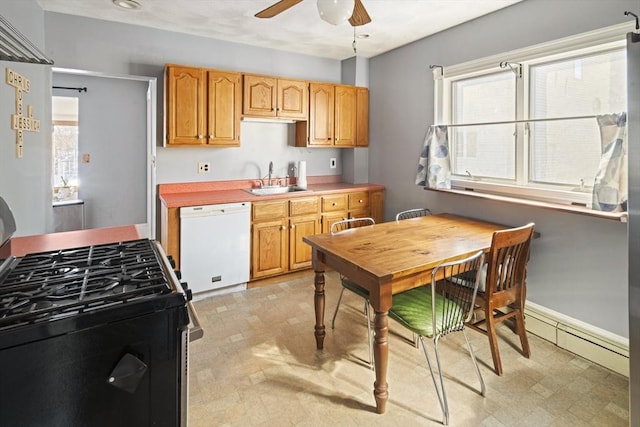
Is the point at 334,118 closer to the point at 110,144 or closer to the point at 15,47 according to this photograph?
the point at 110,144

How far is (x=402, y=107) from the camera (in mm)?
3889

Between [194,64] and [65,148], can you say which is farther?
[65,148]

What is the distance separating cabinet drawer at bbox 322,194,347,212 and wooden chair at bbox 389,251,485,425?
1759mm

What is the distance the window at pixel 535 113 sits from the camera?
2380 millimetres

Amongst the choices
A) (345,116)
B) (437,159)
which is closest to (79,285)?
(437,159)

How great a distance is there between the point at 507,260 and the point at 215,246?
2.33 m

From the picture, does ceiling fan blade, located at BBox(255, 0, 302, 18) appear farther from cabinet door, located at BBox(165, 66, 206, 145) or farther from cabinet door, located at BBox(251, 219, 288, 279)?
cabinet door, located at BBox(251, 219, 288, 279)

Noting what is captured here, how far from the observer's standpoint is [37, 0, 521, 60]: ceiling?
9.21 feet

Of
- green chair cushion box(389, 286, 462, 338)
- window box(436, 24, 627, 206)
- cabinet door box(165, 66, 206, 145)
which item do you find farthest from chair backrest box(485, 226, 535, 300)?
cabinet door box(165, 66, 206, 145)

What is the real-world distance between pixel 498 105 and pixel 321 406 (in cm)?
265

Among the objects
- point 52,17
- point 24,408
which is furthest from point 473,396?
point 52,17

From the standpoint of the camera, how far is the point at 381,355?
1837 millimetres

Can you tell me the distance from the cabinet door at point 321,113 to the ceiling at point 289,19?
17.6 inches

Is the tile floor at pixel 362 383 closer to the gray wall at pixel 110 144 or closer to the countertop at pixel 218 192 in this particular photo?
the countertop at pixel 218 192
